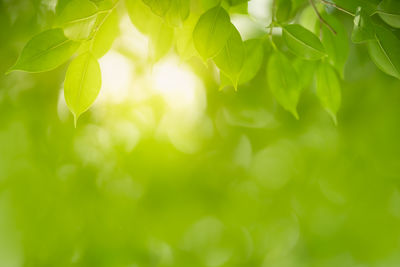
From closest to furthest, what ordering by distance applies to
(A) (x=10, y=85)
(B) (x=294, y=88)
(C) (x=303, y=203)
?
1. (B) (x=294, y=88)
2. (A) (x=10, y=85)
3. (C) (x=303, y=203)

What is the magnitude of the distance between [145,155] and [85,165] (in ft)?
1.34

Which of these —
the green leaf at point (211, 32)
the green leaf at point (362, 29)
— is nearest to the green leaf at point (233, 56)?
the green leaf at point (211, 32)

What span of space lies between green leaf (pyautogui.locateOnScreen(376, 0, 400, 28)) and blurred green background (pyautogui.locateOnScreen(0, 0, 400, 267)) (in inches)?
71.0

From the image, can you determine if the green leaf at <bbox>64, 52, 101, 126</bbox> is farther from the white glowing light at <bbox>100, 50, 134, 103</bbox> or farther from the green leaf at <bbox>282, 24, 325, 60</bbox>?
the white glowing light at <bbox>100, 50, 134, 103</bbox>

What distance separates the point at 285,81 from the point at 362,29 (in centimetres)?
14

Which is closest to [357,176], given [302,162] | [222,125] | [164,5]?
[302,162]

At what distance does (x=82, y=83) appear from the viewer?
0.45m

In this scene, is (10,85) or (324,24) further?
(10,85)

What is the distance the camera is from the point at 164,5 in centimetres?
43

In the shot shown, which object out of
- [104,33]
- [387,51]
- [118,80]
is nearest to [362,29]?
[387,51]

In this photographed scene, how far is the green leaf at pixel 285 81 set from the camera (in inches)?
21.8

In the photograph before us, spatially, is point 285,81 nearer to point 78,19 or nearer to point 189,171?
point 78,19

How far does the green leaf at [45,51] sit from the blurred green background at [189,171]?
1819 mm

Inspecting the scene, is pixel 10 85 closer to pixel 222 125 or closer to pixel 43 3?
pixel 43 3
